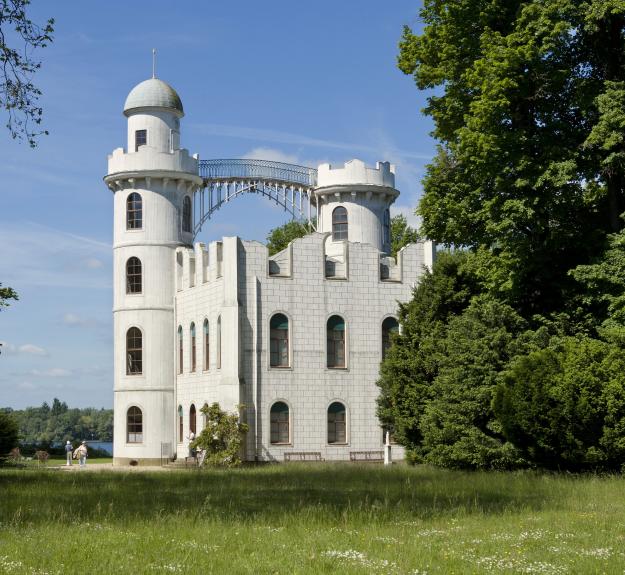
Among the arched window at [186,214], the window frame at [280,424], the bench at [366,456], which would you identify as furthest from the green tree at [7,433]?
the bench at [366,456]

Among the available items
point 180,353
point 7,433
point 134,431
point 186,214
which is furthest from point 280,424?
point 186,214

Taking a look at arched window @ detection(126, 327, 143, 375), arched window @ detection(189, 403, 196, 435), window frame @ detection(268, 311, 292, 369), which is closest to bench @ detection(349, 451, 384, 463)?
window frame @ detection(268, 311, 292, 369)

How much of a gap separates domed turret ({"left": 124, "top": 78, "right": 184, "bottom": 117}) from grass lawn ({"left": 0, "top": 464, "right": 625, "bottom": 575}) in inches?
1167

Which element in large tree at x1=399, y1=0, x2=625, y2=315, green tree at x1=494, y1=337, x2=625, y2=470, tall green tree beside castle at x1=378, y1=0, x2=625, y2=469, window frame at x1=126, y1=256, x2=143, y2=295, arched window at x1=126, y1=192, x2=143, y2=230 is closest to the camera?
green tree at x1=494, y1=337, x2=625, y2=470

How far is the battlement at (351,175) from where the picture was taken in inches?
2042

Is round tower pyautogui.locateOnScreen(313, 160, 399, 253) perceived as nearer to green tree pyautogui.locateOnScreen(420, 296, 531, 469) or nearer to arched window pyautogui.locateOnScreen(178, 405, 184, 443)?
arched window pyautogui.locateOnScreen(178, 405, 184, 443)

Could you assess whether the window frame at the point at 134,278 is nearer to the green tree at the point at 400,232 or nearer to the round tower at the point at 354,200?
the round tower at the point at 354,200

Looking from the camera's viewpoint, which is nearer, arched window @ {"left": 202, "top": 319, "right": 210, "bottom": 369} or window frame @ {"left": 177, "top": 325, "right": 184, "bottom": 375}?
arched window @ {"left": 202, "top": 319, "right": 210, "bottom": 369}

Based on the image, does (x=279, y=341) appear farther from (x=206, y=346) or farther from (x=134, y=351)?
(x=134, y=351)

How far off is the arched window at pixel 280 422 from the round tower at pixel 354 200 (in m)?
11.4

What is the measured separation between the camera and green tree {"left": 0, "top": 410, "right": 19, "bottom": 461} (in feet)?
156

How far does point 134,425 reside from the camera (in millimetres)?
50406

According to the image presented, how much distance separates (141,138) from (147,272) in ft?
22.7

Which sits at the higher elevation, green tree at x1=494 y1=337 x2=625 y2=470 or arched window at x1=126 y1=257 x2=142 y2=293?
arched window at x1=126 y1=257 x2=142 y2=293
